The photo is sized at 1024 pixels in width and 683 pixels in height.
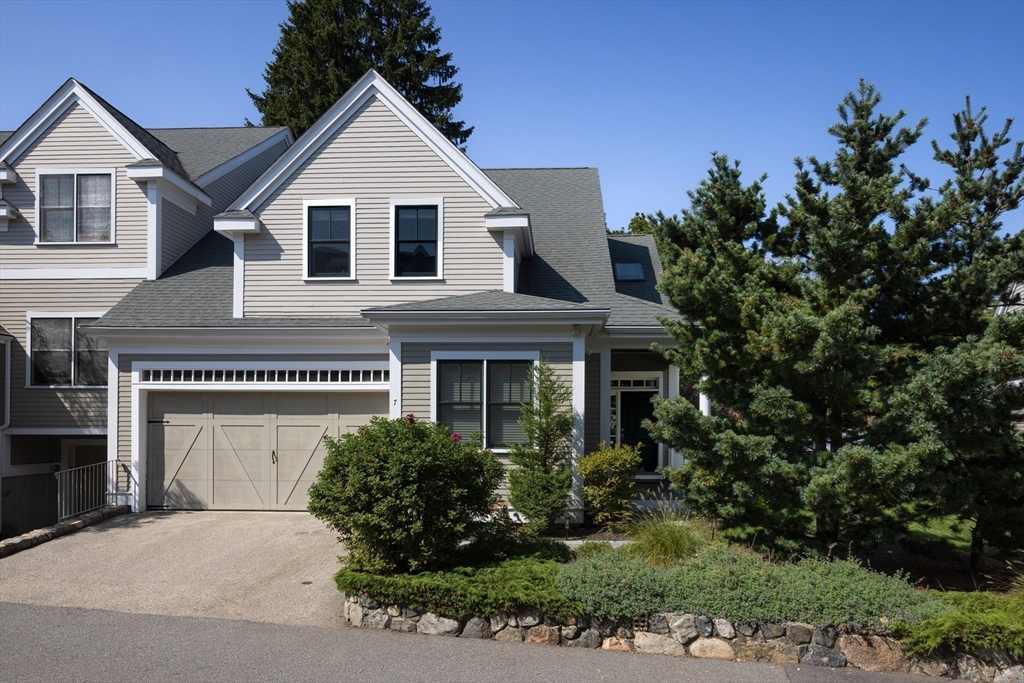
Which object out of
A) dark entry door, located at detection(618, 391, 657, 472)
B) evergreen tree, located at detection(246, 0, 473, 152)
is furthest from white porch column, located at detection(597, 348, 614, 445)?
evergreen tree, located at detection(246, 0, 473, 152)

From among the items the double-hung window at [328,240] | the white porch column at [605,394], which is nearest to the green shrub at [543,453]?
the white porch column at [605,394]

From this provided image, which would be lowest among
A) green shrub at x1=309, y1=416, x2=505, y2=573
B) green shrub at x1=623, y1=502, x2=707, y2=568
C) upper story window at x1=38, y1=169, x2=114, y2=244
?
green shrub at x1=623, y1=502, x2=707, y2=568

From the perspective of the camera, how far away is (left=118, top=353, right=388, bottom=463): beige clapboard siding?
13.9 m

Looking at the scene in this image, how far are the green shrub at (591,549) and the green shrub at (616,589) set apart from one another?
1.05 metres

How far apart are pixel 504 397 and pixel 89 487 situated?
25.4ft

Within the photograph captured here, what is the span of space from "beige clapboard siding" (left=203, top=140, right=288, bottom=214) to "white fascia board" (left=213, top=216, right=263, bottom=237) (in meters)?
3.65

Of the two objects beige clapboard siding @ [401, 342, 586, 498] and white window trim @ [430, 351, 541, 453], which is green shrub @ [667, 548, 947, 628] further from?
white window trim @ [430, 351, 541, 453]

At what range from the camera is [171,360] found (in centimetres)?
1395

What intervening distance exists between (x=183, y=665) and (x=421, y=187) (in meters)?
9.46

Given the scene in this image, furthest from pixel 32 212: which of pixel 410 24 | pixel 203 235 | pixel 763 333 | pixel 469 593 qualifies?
pixel 410 24

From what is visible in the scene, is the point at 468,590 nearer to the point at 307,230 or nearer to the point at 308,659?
the point at 308,659

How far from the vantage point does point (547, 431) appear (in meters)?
11.8

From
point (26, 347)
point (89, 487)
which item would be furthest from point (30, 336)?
point (89, 487)

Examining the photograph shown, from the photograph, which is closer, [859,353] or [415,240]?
[859,353]
